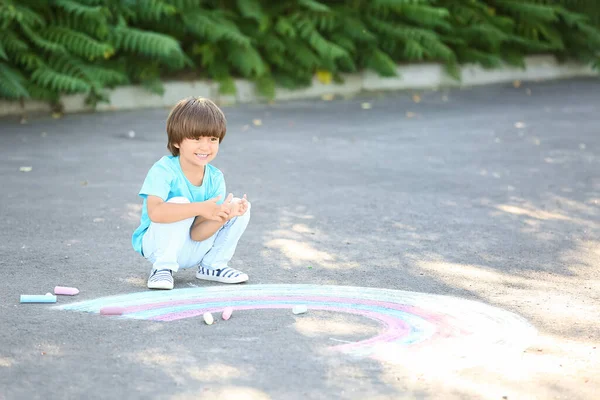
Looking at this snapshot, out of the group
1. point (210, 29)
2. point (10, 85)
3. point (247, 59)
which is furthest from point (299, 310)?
point (247, 59)

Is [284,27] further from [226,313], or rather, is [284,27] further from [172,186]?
[226,313]

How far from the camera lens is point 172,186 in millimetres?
4855

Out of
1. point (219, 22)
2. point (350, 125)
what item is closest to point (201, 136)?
point (350, 125)

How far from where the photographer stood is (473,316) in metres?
4.43

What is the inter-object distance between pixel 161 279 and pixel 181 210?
0.40 m

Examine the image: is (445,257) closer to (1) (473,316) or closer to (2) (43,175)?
(1) (473,316)

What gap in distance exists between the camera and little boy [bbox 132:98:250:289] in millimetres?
4723

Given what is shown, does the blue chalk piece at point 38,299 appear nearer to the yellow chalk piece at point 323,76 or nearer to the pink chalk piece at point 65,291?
the pink chalk piece at point 65,291

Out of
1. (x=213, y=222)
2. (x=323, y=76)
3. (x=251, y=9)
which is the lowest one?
(x=323, y=76)

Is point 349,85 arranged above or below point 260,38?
below

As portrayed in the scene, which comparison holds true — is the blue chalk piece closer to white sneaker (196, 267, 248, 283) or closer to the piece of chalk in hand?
white sneaker (196, 267, 248, 283)

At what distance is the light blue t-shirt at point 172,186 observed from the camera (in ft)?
15.6

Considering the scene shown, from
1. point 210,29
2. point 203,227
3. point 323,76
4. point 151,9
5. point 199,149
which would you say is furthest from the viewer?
point 323,76

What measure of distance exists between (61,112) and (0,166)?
3318 mm
